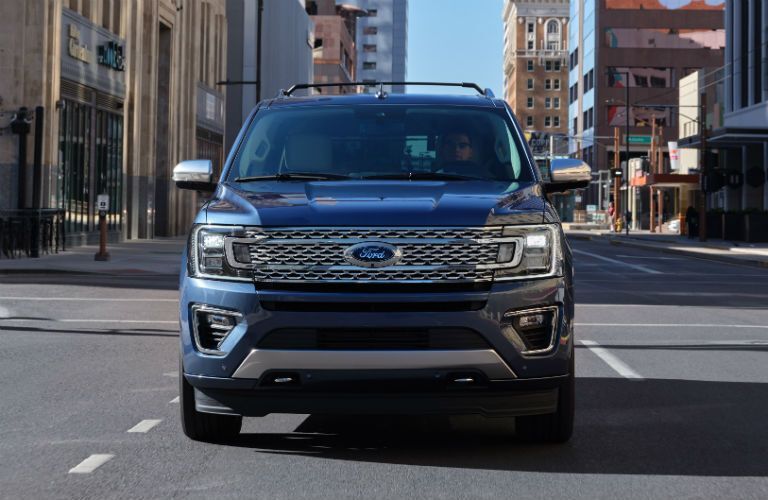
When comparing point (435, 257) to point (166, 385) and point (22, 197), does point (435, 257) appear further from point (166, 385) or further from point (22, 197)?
point (22, 197)

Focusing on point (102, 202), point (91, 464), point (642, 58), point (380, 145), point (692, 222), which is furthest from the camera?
point (642, 58)

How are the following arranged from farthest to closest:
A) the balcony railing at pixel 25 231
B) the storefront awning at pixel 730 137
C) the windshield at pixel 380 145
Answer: the storefront awning at pixel 730 137 < the balcony railing at pixel 25 231 < the windshield at pixel 380 145

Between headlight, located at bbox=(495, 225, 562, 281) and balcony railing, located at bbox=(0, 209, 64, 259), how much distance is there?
24.4 m

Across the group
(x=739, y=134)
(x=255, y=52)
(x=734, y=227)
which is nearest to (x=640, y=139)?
(x=255, y=52)

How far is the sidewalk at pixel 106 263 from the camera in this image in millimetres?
25422

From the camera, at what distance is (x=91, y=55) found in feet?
123

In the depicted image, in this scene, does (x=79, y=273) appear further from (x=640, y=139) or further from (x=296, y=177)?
(x=640, y=139)

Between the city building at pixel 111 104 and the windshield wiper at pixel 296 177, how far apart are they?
76.4 feet

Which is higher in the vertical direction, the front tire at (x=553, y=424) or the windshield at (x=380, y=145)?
the windshield at (x=380, y=145)

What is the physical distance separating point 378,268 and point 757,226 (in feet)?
160

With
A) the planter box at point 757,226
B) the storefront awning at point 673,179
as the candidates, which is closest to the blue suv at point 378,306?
the planter box at point 757,226

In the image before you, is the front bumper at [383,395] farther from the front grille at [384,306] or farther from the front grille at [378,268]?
the front grille at [378,268]

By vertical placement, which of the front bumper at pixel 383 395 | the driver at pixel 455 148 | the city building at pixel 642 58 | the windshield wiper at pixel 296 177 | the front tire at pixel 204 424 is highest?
the city building at pixel 642 58

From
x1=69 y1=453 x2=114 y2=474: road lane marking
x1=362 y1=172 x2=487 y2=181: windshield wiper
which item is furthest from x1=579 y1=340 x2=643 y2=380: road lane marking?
x1=69 y1=453 x2=114 y2=474: road lane marking
